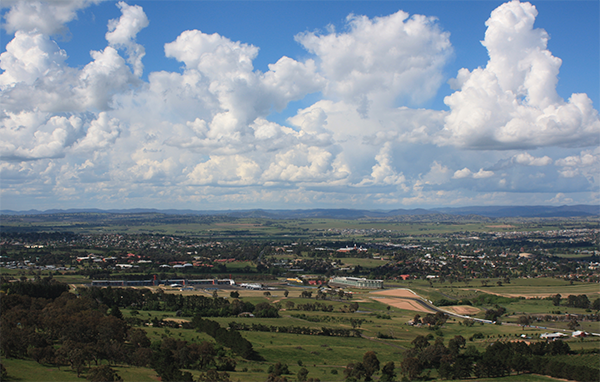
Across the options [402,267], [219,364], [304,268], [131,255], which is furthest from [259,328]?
[131,255]

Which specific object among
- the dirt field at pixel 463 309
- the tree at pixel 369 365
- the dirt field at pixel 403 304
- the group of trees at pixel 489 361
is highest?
the tree at pixel 369 365

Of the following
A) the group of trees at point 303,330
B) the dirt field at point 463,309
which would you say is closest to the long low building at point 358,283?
the dirt field at point 463,309

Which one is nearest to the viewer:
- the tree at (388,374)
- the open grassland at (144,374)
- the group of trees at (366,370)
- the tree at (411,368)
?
the open grassland at (144,374)

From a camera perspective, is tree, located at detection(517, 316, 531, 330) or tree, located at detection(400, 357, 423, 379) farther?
tree, located at detection(517, 316, 531, 330)

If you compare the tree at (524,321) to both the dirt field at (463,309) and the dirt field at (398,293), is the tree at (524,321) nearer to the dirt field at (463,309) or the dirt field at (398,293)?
the dirt field at (463,309)

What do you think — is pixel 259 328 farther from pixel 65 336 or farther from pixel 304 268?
pixel 304 268

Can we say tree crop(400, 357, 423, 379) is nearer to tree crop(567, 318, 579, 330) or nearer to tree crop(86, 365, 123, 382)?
tree crop(86, 365, 123, 382)

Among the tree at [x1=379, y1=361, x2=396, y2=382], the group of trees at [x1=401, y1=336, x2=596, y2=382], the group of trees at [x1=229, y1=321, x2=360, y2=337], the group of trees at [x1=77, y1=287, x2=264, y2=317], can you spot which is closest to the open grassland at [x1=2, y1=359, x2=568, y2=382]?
the group of trees at [x1=401, y1=336, x2=596, y2=382]

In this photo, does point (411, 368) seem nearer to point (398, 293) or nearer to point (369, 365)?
point (369, 365)

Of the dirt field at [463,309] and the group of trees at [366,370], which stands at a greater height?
the group of trees at [366,370]
